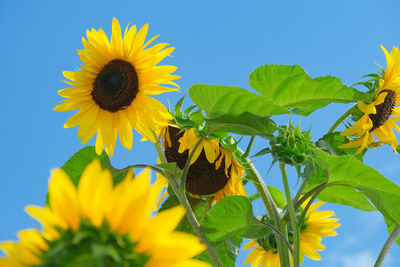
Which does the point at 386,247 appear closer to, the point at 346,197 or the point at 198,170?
the point at 346,197

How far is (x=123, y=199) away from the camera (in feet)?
1.10

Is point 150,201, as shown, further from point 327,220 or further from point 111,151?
point 327,220

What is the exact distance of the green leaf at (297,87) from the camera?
3.37 feet

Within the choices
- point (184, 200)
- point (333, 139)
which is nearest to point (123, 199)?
point (184, 200)

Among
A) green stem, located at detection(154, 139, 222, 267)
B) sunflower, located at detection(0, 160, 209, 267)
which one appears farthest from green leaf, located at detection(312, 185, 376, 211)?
sunflower, located at detection(0, 160, 209, 267)

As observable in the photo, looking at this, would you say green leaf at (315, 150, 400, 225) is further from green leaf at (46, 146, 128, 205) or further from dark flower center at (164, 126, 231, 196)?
green leaf at (46, 146, 128, 205)

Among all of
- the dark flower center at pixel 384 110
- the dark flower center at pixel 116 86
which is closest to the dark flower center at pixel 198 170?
the dark flower center at pixel 116 86

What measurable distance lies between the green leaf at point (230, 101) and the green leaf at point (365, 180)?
112 millimetres

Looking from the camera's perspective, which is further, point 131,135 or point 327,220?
point 327,220

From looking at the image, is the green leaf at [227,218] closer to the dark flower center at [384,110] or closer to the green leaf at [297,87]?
the green leaf at [297,87]

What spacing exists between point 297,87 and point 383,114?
19 centimetres

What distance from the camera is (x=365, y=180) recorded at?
959 mm

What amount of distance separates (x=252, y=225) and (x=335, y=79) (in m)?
0.31

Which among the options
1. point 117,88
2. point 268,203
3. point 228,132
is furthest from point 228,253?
point 117,88
